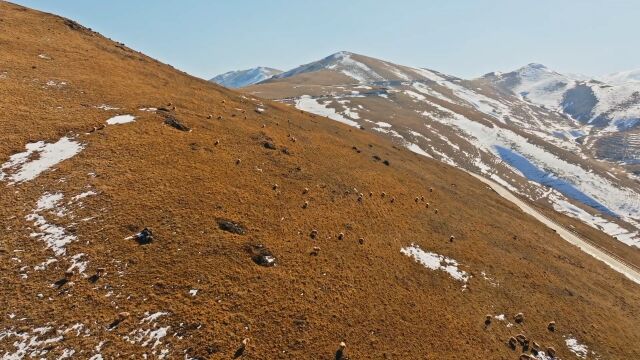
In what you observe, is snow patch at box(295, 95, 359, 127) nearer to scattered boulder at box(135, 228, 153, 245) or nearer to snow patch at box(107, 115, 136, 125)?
snow patch at box(107, 115, 136, 125)

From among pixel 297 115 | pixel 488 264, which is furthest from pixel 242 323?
pixel 297 115

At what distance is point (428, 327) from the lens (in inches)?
1134

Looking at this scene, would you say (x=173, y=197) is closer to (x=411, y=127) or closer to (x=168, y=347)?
(x=168, y=347)

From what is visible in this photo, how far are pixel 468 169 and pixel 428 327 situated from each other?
104m

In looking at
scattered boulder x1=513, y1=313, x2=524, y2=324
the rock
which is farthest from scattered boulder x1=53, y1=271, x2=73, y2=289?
scattered boulder x1=513, y1=313, x2=524, y2=324

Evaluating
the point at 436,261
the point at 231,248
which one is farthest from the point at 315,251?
the point at 436,261

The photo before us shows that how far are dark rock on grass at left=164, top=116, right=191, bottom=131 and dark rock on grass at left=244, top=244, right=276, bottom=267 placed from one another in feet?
69.0

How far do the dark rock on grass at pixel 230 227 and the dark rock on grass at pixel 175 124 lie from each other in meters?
17.8

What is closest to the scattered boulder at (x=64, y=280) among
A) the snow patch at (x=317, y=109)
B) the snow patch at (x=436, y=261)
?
the snow patch at (x=436, y=261)

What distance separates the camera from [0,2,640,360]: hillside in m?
22.9

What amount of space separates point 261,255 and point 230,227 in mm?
3770

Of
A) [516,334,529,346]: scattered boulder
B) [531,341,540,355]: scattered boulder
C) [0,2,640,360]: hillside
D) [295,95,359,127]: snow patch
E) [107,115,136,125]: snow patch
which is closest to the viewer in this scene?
[0,2,640,360]: hillside

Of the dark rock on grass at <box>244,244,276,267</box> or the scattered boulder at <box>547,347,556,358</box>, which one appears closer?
the dark rock on grass at <box>244,244,276,267</box>

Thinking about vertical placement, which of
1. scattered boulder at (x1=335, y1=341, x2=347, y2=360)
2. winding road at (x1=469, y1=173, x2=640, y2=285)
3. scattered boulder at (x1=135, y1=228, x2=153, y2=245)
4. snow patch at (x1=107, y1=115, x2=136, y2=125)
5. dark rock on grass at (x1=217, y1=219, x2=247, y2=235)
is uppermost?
snow patch at (x1=107, y1=115, x2=136, y2=125)
